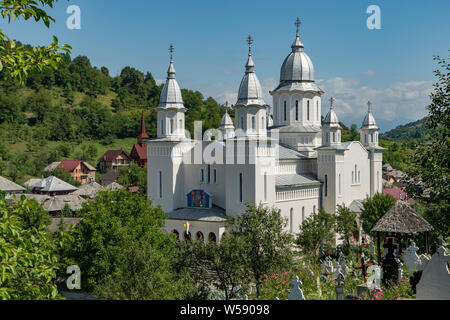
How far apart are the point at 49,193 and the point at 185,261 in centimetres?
5219

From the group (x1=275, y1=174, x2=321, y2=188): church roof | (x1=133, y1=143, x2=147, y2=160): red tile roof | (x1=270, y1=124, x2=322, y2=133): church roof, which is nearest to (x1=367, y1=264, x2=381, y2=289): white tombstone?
(x1=275, y1=174, x2=321, y2=188): church roof

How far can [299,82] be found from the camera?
142 ft

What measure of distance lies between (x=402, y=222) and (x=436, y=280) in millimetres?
11191

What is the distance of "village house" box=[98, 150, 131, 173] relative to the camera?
307 ft

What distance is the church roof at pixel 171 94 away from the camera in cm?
3778

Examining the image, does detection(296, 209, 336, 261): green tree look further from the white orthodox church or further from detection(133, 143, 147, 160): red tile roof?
detection(133, 143, 147, 160): red tile roof

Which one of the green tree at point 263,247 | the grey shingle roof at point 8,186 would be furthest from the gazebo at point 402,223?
the grey shingle roof at point 8,186

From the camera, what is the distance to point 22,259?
22.6 feet

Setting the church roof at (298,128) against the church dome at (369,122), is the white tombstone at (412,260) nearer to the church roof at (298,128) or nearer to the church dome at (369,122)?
the church roof at (298,128)

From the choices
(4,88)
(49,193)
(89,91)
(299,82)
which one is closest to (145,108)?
(89,91)

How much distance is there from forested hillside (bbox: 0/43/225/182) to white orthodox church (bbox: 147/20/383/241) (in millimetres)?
47252

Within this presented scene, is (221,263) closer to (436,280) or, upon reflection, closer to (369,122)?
(436,280)
